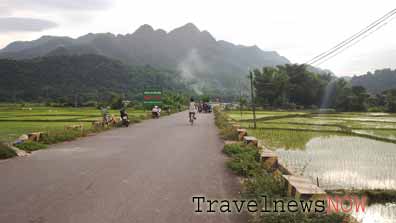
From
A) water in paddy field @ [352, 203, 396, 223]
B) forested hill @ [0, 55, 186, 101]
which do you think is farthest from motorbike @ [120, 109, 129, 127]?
forested hill @ [0, 55, 186, 101]

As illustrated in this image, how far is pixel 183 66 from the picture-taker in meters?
153

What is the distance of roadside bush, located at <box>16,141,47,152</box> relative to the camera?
10.0 meters

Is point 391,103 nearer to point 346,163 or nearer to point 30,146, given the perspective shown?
point 346,163

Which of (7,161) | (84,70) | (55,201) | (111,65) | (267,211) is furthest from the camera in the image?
(111,65)

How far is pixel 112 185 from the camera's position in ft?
19.4

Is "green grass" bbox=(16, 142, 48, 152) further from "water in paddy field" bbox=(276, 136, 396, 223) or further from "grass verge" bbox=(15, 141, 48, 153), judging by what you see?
"water in paddy field" bbox=(276, 136, 396, 223)

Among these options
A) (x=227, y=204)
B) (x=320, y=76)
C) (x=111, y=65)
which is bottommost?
(x=227, y=204)

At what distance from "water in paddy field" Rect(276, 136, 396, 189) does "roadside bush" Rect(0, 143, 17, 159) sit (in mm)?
7426

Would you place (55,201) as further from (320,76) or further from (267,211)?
(320,76)

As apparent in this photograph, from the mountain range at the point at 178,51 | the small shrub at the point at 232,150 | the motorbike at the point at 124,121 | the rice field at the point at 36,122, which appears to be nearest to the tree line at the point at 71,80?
the rice field at the point at 36,122

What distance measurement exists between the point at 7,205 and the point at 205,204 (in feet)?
9.48

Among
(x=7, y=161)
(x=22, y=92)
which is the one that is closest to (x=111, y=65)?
(x=22, y=92)

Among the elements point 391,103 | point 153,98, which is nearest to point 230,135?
point 153,98

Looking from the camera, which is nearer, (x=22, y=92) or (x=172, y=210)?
(x=172, y=210)
